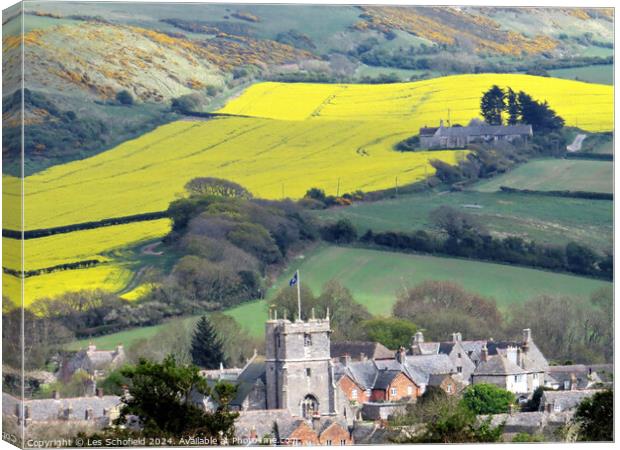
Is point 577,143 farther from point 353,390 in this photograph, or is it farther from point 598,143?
point 353,390

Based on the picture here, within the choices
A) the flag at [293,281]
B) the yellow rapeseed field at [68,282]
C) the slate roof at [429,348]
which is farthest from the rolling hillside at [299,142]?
the slate roof at [429,348]

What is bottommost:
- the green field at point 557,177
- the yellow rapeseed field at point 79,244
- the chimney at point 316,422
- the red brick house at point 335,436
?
the red brick house at point 335,436

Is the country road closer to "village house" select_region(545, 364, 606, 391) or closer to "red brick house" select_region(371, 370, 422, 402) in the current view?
"village house" select_region(545, 364, 606, 391)

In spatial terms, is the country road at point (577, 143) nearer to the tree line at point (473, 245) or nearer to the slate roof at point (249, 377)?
the tree line at point (473, 245)

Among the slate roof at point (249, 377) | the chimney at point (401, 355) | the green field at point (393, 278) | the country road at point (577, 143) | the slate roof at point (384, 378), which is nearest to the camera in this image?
the slate roof at point (249, 377)

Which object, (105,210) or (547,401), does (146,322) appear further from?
(547,401)

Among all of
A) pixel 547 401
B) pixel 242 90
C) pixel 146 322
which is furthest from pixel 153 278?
pixel 547 401

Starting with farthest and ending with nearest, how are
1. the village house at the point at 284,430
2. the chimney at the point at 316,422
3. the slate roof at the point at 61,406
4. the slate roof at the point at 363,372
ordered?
the slate roof at the point at 363,372 < the chimney at the point at 316,422 < the slate roof at the point at 61,406 < the village house at the point at 284,430
